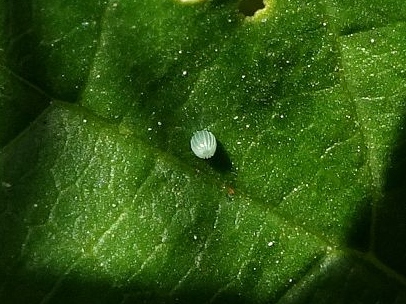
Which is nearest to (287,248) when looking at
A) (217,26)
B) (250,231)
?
(250,231)

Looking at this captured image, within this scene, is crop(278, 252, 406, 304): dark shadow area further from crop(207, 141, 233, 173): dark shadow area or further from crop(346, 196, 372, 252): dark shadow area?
crop(207, 141, 233, 173): dark shadow area

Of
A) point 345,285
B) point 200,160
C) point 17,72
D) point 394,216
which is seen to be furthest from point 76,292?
point 394,216

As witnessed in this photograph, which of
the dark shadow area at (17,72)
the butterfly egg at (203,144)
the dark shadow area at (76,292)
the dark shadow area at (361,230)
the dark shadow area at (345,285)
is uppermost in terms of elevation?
the dark shadow area at (17,72)

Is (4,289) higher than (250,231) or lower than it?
higher

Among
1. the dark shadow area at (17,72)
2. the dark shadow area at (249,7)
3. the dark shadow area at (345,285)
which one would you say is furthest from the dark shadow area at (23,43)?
the dark shadow area at (345,285)

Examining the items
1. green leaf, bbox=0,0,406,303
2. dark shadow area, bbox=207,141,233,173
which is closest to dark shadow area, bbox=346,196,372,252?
green leaf, bbox=0,0,406,303

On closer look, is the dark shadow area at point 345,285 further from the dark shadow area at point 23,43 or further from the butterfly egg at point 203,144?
the dark shadow area at point 23,43

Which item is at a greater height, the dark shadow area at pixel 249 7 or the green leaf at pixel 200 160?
the dark shadow area at pixel 249 7

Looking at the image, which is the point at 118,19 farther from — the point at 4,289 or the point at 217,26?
the point at 4,289
